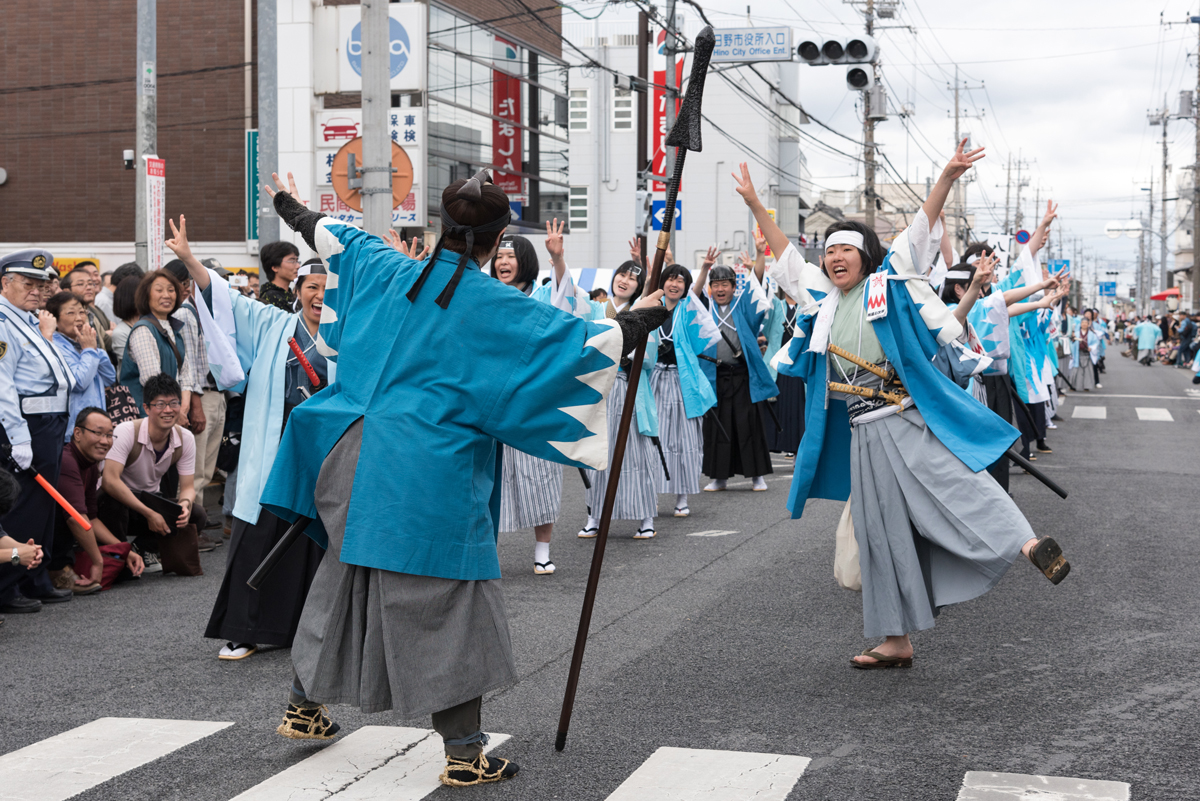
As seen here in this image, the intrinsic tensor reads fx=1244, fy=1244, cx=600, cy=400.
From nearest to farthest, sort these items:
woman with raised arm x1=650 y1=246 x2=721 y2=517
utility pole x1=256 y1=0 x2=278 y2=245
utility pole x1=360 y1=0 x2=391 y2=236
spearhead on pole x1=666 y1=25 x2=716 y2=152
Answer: spearhead on pole x1=666 y1=25 x2=716 y2=152
woman with raised arm x1=650 y1=246 x2=721 y2=517
utility pole x1=360 y1=0 x2=391 y2=236
utility pole x1=256 y1=0 x2=278 y2=245

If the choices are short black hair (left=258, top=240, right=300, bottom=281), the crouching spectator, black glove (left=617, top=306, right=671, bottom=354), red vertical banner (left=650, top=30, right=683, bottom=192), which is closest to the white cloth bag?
black glove (left=617, top=306, right=671, bottom=354)

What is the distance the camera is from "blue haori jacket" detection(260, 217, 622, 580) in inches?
141

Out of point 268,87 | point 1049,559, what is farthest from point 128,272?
point 1049,559

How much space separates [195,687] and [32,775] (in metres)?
1.06

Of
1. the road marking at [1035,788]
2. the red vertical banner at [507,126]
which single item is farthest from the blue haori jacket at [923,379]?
the red vertical banner at [507,126]

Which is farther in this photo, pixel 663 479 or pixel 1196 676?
pixel 663 479

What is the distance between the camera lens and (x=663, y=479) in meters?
10.1

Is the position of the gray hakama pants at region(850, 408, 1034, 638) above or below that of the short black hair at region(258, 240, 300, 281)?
below

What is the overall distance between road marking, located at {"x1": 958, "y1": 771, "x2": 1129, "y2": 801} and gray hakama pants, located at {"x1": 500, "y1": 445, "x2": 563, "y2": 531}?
3.72 meters

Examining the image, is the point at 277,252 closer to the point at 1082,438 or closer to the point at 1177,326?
the point at 1082,438

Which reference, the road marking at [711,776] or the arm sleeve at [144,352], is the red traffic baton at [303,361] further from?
the arm sleeve at [144,352]

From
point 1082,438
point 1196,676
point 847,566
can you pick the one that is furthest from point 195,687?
point 1082,438

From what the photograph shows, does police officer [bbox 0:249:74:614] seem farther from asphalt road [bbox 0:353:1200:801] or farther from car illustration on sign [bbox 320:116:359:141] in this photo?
car illustration on sign [bbox 320:116:359:141]

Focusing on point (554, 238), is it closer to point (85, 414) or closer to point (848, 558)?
point (848, 558)
